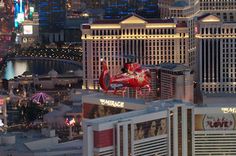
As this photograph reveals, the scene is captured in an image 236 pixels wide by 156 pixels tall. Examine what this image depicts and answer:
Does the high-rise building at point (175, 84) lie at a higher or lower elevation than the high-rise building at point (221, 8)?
lower

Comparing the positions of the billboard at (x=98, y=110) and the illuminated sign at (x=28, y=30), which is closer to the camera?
the billboard at (x=98, y=110)

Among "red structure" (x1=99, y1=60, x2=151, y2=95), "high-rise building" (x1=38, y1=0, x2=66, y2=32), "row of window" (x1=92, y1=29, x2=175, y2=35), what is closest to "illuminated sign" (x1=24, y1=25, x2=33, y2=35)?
"high-rise building" (x1=38, y1=0, x2=66, y2=32)

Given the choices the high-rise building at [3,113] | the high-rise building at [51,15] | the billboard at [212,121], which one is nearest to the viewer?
the billboard at [212,121]

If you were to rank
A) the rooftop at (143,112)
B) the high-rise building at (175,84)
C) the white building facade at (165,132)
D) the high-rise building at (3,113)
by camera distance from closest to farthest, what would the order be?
the white building facade at (165,132) < the rooftop at (143,112) < the high-rise building at (175,84) < the high-rise building at (3,113)

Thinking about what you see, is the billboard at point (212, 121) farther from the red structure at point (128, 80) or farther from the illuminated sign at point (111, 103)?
the red structure at point (128, 80)

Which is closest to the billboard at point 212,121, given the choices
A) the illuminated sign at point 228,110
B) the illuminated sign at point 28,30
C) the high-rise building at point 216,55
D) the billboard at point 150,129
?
the illuminated sign at point 228,110
